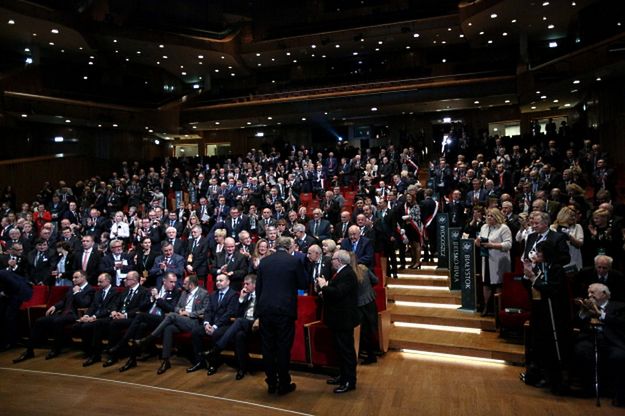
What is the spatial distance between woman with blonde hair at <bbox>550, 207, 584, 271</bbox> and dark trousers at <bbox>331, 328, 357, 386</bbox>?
230cm

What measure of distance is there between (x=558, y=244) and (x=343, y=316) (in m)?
1.92

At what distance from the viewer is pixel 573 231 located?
493cm

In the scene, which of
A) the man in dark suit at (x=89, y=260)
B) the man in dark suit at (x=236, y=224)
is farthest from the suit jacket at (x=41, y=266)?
the man in dark suit at (x=236, y=224)

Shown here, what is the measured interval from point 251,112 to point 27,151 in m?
8.00

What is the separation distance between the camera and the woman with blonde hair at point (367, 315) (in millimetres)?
4859

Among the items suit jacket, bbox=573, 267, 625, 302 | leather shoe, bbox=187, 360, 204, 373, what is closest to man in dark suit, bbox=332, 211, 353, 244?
leather shoe, bbox=187, 360, 204, 373

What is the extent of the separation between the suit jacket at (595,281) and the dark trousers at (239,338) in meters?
3.05

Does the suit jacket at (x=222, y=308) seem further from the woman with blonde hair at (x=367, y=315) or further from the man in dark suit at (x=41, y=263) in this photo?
the man in dark suit at (x=41, y=263)

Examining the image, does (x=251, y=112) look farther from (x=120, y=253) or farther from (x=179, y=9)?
(x=120, y=253)

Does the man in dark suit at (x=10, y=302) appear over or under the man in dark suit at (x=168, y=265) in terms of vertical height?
under

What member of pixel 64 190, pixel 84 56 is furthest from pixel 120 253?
pixel 84 56

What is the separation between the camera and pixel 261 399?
4176 mm

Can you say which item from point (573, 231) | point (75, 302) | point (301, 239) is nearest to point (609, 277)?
point (573, 231)

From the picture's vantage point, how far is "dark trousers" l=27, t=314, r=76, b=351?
5755 millimetres
